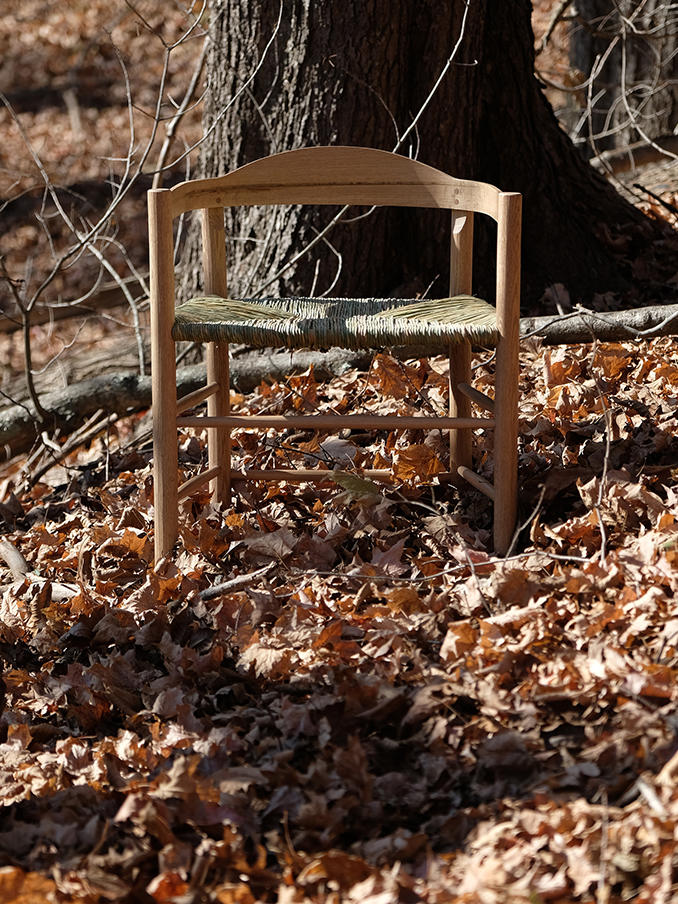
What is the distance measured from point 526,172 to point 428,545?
6.07ft

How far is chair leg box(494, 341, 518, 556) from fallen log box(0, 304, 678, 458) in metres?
0.93

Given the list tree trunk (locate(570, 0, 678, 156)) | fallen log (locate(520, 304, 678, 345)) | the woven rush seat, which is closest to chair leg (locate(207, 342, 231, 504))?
the woven rush seat

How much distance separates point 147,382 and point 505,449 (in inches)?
63.1

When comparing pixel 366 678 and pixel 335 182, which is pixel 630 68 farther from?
pixel 366 678

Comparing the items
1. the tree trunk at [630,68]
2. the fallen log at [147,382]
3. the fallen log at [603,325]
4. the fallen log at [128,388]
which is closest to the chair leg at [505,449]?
the fallen log at [603,325]

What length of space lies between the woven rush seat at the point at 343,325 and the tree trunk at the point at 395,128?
1026 mm

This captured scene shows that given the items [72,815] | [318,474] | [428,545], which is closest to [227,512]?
[318,474]

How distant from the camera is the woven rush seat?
242 centimetres

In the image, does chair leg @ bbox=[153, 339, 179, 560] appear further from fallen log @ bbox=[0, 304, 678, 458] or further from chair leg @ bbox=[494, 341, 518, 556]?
fallen log @ bbox=[0, 304, 678, 458]

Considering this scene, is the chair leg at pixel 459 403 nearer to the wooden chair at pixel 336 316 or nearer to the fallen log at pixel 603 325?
the wooden chair at pixel 336 316

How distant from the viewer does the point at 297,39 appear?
3594 millimetres

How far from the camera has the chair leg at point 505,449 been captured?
2484 millimetres

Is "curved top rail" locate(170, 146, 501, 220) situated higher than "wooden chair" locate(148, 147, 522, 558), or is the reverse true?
"curved top rail" locate(170, 146, 501, 220)

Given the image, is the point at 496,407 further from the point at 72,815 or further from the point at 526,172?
the point at 526,172
